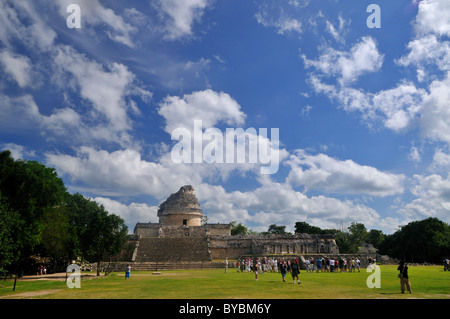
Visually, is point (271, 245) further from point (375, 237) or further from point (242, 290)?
point (375, 237)

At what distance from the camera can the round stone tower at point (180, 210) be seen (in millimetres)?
57062

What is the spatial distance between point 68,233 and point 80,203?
1639cm

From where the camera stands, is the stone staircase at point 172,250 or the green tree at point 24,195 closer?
the green tree at point 24,195

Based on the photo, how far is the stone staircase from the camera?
39938 millimetres

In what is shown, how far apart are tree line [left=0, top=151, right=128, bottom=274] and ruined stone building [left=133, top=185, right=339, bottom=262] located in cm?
1087

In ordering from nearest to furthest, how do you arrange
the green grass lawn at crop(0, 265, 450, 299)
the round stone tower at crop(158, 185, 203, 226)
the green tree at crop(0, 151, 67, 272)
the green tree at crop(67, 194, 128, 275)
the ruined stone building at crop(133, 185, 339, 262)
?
the green grass lawn at crop(0, 265, 450, 299), the green tree at crop(0, 151, 67, 272), the green tree at crop(67, 194, 128, 275), the ruined stone building at crop(133, 185, 339, 262), the round stone tower at crop(158, 185, 203, 226)

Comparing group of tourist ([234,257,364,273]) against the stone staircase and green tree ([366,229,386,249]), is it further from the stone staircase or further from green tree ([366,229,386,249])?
green tree ([366,229,386,249])

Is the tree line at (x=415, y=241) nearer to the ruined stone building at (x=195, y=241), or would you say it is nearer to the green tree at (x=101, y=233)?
the ruined stone building at (x=195, y=241)

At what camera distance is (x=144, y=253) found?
136 ft

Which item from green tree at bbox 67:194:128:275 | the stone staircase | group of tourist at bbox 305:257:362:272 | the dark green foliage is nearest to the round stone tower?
the stone staircase

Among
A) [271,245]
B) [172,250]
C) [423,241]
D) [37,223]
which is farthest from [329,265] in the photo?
[423,241]

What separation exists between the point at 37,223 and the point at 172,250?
19.8 m

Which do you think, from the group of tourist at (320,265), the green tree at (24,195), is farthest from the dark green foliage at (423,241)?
the green tree at (24,195)

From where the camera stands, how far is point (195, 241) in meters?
44.7
